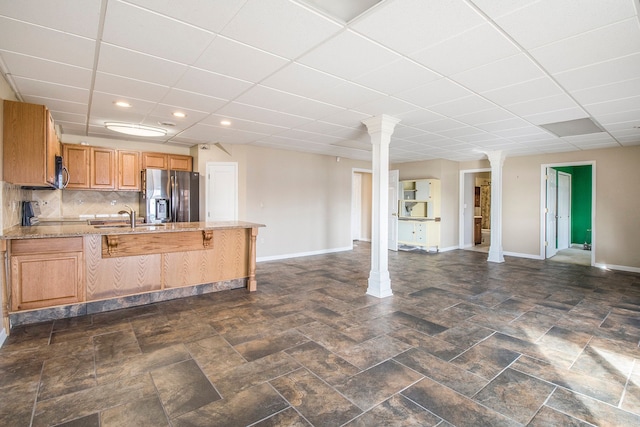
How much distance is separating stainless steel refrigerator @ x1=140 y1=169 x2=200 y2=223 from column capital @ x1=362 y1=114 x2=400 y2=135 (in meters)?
3.55

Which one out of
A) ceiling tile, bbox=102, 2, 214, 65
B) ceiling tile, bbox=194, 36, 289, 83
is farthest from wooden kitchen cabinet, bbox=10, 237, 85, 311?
ceiling tile, bbox=194, 36, 289, 83

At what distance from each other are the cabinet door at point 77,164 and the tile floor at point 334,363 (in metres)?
3.03

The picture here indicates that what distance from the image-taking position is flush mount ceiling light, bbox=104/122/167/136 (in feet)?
15.3

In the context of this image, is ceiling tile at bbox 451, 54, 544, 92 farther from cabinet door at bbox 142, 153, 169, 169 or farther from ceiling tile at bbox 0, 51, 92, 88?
cabinet door at bbox 142, 153, 169, 169

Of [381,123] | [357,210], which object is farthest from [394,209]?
[381,123]

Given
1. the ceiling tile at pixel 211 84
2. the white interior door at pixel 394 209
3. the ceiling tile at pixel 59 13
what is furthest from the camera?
the white interior door at pixel 394 209

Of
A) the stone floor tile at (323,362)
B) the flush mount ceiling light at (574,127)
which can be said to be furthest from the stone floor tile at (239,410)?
the flush mount ceiling light at (574,127)

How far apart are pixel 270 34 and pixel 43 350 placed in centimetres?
313

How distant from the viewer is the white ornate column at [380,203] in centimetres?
427

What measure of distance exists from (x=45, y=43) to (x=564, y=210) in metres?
10.6

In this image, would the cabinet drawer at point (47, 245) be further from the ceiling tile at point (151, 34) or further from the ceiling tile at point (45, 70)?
the ceiling tile at point (151, 34)

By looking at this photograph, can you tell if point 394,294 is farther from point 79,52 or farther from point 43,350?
point 79,52

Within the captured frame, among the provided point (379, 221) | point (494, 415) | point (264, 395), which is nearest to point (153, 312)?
point (264, 395)

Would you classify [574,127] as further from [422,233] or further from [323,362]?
[323,362]
